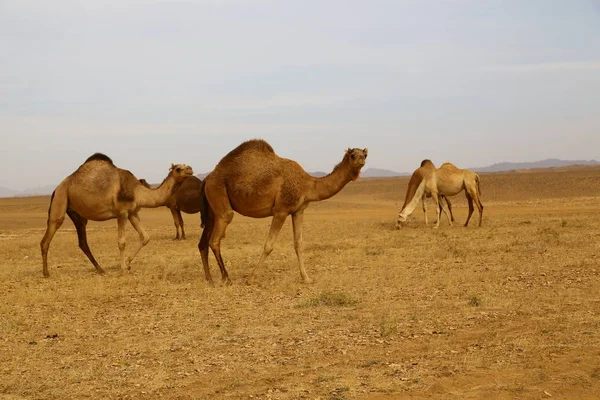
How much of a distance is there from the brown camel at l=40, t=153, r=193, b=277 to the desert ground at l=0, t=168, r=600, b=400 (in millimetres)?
991

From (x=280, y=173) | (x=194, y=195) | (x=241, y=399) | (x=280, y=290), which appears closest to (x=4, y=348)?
(x=241, y=399)

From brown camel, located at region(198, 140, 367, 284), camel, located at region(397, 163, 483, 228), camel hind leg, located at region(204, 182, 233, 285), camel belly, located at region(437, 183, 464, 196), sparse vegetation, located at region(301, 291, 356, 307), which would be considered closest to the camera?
sparse vegetation, located at region(301, 291, 356, 307)

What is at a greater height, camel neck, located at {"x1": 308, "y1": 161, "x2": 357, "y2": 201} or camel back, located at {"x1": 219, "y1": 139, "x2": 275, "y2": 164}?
camel back, located at {"x1": 219, "y1": 139, "x2": 275, "y2": 164}

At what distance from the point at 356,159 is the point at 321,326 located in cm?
433

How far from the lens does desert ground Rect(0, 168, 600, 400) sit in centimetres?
590

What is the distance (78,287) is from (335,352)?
6.26 metres

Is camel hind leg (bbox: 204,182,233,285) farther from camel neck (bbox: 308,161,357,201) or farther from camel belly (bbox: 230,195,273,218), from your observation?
camel neck (bbox: 308,161,357,201)

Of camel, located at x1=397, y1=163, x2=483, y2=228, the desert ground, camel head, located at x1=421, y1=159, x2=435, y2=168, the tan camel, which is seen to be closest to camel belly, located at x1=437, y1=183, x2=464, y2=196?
camel, located at x1=397, y1=163, x2=483, y2=228

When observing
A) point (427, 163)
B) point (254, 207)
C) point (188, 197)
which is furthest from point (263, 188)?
point (427, 163)

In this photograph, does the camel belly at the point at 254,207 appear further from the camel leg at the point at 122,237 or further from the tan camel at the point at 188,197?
the tan camel at the point at 188,197

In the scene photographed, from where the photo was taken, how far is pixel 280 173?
1180cm

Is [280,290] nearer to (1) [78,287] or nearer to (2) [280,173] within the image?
(2) [280,173]

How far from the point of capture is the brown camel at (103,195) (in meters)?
13.3

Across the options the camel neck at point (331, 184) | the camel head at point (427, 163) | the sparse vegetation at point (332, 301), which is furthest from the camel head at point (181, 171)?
the camel head at point (427, 163)
